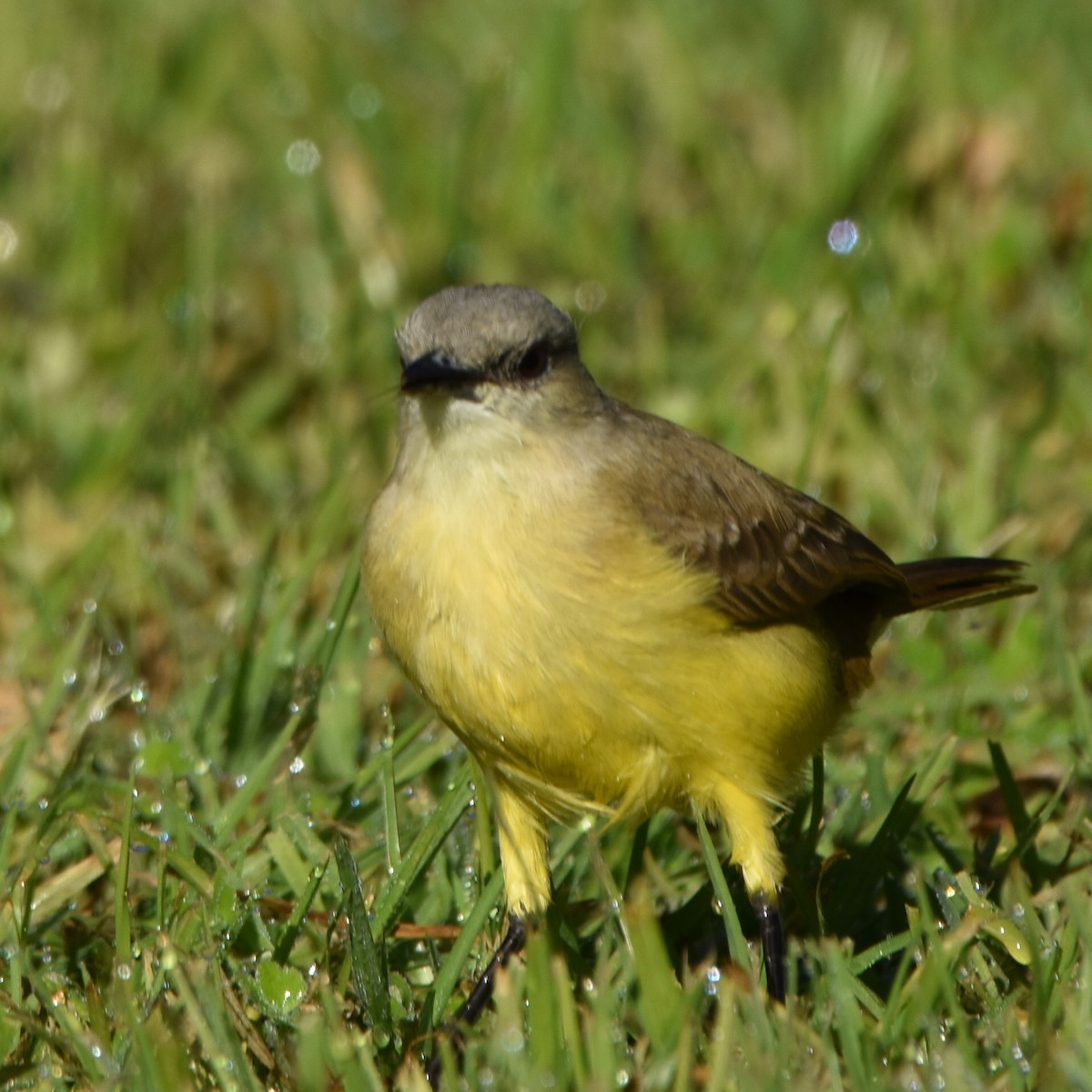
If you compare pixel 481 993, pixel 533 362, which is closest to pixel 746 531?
pixel 533 362

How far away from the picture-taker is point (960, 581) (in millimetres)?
4805

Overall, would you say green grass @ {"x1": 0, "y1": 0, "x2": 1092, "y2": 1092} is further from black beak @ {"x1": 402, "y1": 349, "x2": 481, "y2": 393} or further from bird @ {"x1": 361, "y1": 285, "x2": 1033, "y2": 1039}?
black beak @ {"x1": 402, "y1": 349, "x2": 481, "y2": 393}

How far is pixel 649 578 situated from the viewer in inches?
152

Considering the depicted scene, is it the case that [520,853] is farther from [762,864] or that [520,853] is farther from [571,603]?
[571,603]

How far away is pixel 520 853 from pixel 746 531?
93cm

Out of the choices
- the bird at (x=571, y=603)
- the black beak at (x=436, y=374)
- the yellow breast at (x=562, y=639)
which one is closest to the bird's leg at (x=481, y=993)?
the bird at (x=571, y=603)

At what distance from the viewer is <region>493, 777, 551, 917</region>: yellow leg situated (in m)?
4.09

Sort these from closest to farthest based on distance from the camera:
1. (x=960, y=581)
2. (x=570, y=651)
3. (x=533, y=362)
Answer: (x=570, y=651) → (x=533, y=362) → (x=960, y=581)

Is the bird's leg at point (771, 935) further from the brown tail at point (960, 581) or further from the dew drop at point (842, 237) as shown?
the dew drop at point (842, 237)

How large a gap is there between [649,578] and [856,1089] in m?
1.14

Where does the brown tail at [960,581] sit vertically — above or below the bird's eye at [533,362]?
below

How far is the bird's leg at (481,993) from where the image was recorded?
12.2 ft

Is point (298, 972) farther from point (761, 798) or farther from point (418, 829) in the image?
point (761, 798)

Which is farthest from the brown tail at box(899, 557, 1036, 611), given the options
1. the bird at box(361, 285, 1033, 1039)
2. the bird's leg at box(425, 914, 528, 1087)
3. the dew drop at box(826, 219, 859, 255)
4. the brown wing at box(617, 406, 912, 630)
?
the dew drop at box(826, 219, 859, 255)
